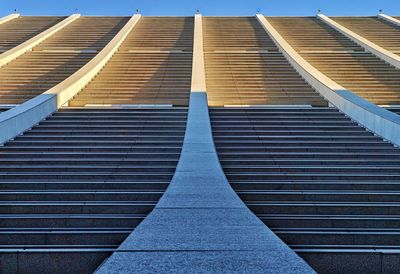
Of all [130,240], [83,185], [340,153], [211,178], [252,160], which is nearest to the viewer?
[130,240]

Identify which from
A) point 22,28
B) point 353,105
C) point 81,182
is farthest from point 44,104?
point 22,28

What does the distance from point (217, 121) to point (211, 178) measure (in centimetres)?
483

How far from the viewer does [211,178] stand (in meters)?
6.16

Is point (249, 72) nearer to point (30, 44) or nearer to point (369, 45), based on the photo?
point (369, 45)

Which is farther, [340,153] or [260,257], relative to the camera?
[340,153]

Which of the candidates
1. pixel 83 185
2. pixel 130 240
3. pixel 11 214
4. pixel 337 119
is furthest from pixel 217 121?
pixel 130 240

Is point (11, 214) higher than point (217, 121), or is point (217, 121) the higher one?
point (217, 121)

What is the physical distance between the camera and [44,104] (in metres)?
11.1

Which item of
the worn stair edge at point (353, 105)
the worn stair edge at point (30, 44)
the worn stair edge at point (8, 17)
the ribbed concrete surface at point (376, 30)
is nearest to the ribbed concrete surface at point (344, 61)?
the worn stair edge at point (353, 105)

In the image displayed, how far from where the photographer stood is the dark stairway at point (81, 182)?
4857 millimetres

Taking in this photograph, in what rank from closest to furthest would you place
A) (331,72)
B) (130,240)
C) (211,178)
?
(130,240) → (211,178) → (331,72)

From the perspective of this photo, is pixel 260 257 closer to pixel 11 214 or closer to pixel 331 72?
pixel 11 214

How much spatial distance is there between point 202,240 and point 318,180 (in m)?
4.08

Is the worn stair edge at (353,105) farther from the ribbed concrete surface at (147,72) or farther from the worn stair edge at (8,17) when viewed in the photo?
the worn stair edge at (8,17)
